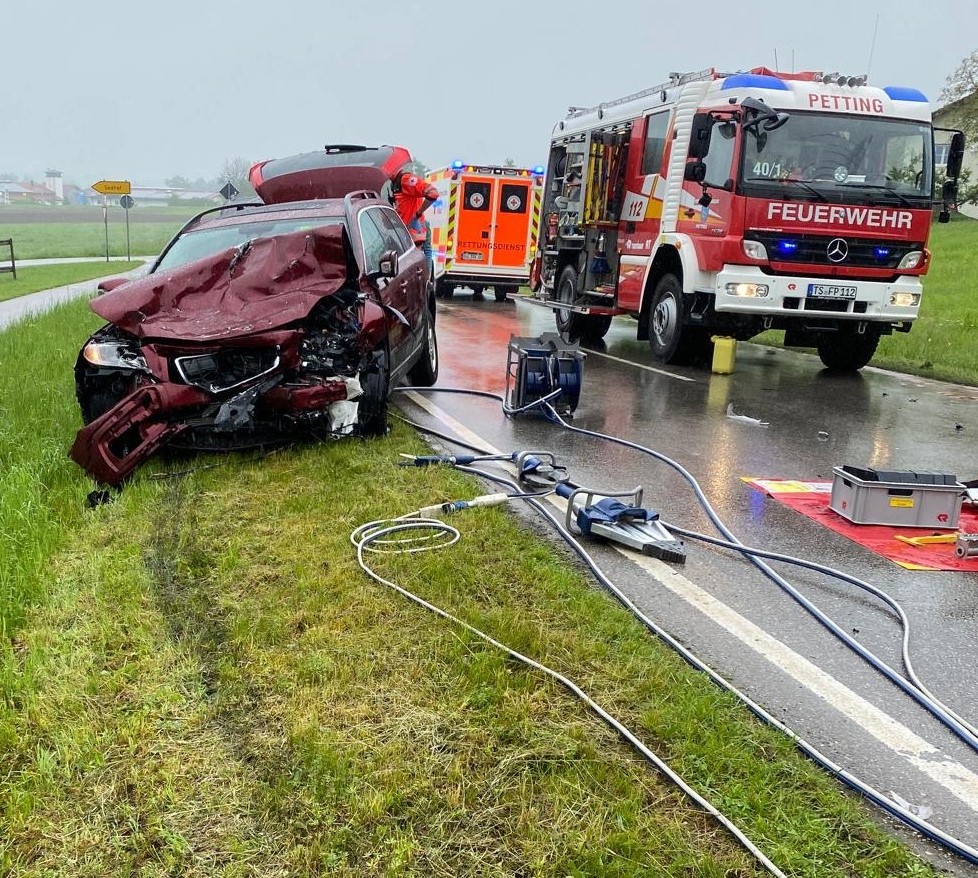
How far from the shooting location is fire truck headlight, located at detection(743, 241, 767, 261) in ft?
31.9

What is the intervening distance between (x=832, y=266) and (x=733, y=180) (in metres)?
1.45

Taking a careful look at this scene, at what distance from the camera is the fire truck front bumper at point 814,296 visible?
32.1 feet

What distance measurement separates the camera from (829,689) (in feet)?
10.7

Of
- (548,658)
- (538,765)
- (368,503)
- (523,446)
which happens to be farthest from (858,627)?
(523,446)

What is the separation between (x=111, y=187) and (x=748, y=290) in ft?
93.9

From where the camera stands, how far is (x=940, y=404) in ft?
29.9

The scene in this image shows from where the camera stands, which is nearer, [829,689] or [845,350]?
[829,689]

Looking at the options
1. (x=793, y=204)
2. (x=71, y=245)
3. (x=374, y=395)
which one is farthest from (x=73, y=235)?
(x=374, y=395)

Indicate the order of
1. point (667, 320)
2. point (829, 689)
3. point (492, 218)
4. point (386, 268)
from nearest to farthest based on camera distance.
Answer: point (829, 689) → point (386, 268) → point (667, 320) → point (492, 218)

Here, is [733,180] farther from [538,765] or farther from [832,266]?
[538,765]

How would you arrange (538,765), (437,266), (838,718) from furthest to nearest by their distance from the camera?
(437,266)
(838,718)
(538,765)

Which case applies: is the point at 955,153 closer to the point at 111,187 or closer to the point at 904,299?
the point at 904,299

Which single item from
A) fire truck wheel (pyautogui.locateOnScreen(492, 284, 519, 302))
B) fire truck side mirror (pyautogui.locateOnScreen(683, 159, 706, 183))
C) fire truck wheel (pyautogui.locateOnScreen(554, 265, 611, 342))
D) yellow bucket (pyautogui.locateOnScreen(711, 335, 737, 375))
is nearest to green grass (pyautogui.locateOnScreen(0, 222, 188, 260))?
fire truck wheel (pyautogui.locateOnScreen(492, 284, 519, 302))

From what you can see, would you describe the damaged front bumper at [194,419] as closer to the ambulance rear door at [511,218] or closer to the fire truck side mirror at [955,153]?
the fire truck side mirror at [955,153]
